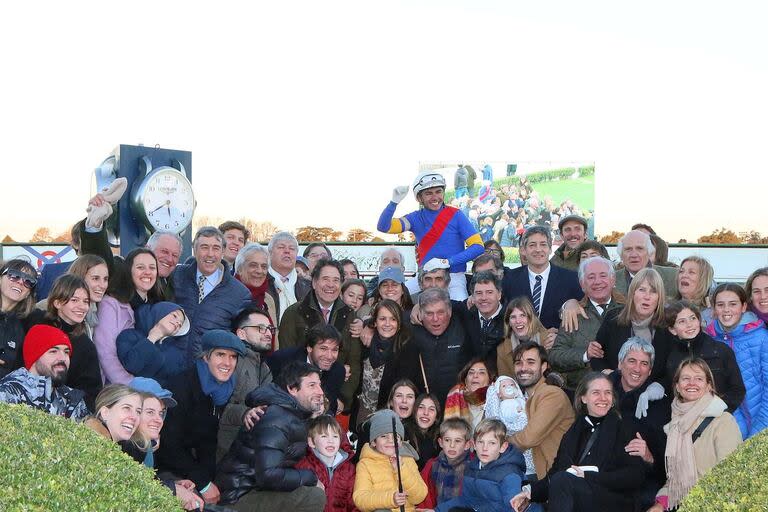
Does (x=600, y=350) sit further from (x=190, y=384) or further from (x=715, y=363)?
(x=190, y=384)

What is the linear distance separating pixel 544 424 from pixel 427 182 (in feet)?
9.77

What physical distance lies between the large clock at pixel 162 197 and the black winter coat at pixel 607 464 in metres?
7.37

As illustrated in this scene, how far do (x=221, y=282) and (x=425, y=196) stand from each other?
90.5 inches

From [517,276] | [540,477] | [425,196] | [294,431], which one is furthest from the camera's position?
[425,196]

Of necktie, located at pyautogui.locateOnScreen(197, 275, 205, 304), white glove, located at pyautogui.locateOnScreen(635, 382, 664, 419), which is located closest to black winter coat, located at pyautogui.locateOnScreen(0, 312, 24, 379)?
necktie, located at pyautogui.locateOnScreen(197, 275, 205, 304)

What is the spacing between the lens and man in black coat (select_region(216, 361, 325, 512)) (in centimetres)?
636

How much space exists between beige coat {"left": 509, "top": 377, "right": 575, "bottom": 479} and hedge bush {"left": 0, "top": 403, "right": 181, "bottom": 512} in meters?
3.36

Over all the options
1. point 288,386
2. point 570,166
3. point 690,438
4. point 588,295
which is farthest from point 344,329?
point 570,166

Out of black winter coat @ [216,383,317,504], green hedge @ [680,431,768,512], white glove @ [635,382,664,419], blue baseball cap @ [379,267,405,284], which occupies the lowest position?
black winter coat @ [216,383,317,504]

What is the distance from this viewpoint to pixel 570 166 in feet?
116

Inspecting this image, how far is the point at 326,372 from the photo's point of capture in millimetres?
7555

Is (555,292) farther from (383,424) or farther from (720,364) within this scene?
(383,424)

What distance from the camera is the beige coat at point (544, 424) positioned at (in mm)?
6996

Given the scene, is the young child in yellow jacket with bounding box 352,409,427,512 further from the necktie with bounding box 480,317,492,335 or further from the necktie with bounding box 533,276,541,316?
the necktie with bounding box 533,276,541,316
